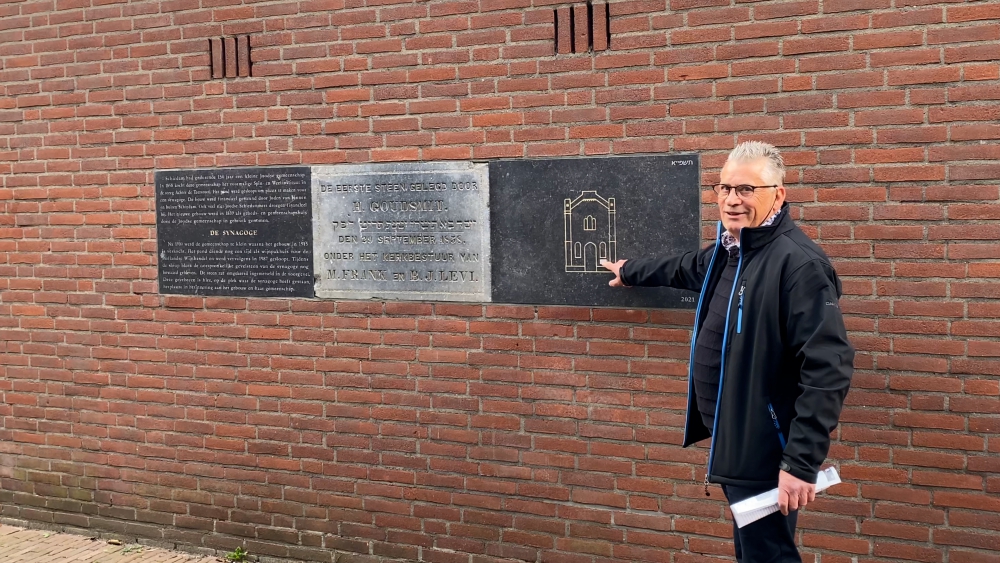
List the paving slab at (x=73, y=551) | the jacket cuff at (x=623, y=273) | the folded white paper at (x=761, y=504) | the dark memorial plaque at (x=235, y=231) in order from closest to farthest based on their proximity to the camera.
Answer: the folded white paper at (x=761, y=504)
the jacket cuff at (x=623, y=273)
the dark memorial plaque at (x=235, y=231)
the paving slab at (x=73, y=551)

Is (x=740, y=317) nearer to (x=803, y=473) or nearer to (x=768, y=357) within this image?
(x=768, y=357)

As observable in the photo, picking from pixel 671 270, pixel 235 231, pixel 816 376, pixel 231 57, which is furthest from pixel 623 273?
pixel 231 57

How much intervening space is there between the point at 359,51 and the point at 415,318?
4.77 feet

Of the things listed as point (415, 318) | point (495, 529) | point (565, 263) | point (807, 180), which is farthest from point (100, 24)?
point (807, 180)

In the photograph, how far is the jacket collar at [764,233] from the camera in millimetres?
3326

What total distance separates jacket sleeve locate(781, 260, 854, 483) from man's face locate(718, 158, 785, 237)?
0.34 m

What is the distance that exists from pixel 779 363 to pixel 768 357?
0.16 ft

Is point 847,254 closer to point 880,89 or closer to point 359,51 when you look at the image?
point 880,89

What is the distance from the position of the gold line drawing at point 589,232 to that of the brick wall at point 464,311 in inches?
9.5

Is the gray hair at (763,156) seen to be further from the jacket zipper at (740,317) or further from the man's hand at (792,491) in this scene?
the man's hand at (792,491)

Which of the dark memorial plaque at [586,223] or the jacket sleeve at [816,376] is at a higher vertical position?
the dark memorial plaque at [586,223]

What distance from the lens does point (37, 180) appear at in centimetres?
582

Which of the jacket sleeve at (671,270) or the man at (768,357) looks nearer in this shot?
the man at (768,357)

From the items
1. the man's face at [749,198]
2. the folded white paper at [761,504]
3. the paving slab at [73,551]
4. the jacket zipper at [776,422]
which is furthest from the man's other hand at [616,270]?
the paving slab at [73,551]
